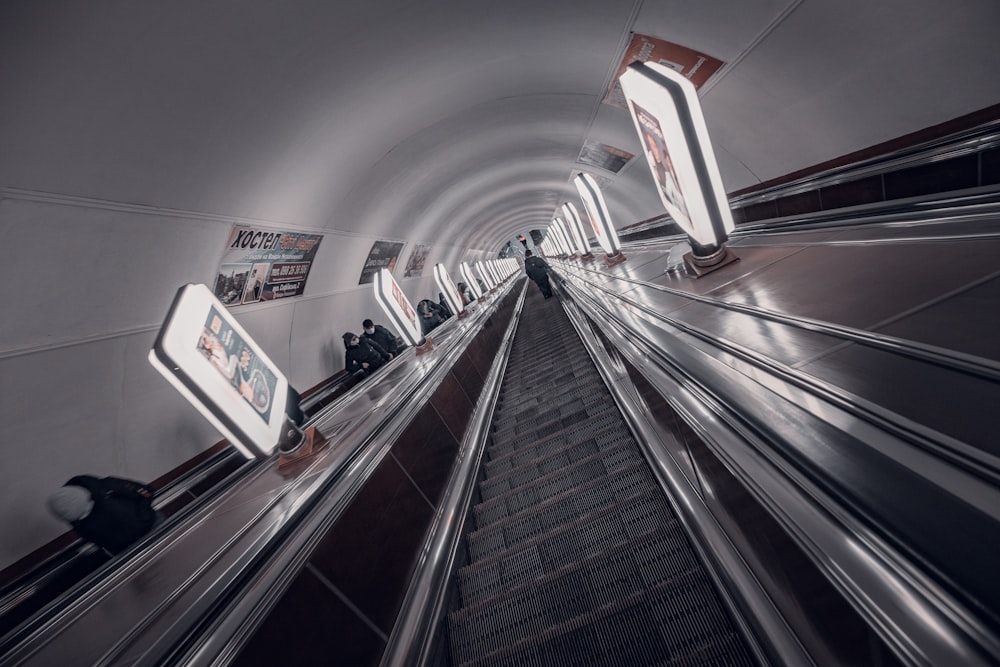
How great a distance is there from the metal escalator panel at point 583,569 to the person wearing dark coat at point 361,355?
6.14 m

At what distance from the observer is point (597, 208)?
296 inches

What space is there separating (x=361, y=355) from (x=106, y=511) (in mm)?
5755

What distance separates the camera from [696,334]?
257 cm

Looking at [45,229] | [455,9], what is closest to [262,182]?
[45,229]

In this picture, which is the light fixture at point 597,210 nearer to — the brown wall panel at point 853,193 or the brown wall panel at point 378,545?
the brown wall panel at point 853,193

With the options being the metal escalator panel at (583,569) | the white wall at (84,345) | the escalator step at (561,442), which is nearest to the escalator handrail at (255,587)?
the metal escalator panel at (583,569)

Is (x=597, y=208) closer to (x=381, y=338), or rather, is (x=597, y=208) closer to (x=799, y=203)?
(x=799, y=203)

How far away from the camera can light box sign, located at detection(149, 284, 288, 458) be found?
7.83 ft

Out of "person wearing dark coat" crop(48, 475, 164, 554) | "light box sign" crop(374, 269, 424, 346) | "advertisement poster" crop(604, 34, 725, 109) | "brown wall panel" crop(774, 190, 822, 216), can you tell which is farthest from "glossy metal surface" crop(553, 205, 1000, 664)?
"person wearing dark coat" crop(48, 475, 164, 554)

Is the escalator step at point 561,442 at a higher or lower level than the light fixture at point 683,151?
lower

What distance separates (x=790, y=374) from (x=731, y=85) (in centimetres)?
496

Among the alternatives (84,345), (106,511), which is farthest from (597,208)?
(106,511)

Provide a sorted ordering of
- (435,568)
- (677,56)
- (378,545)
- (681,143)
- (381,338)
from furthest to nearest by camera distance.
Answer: (381,338)
(677,56)
(681,143)
(435,568)
(378,545)

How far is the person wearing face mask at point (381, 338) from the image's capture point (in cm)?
1020
